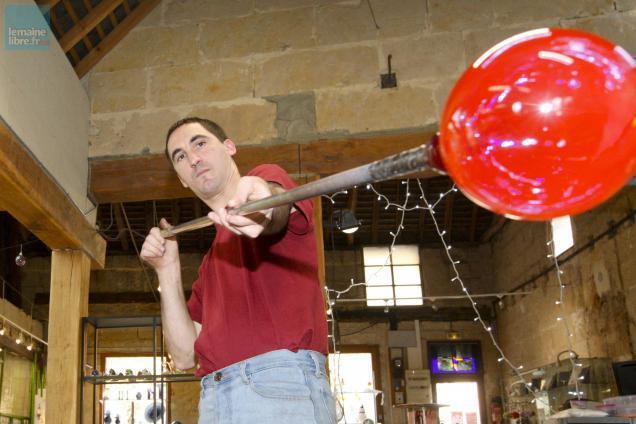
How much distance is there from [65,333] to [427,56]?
2631 mm

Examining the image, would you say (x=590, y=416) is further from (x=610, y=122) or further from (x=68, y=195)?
(x=610, y=122)

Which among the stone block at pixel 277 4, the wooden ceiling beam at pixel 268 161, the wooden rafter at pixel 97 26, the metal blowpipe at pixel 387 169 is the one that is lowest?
the metal blowpipe at pixel 387 169

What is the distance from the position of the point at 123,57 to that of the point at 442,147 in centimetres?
399

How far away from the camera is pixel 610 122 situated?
587 millimetres

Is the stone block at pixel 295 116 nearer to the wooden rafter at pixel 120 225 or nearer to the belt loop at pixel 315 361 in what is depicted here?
the belt loop at pixel 315 361

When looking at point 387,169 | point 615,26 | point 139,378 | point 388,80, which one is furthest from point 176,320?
point 615,26

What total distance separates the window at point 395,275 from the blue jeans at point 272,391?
34.7ft

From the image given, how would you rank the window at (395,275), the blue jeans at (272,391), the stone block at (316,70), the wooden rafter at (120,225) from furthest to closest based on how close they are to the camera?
1. the window at (395,275)
2. the wooden rafter at (120,225)
3. the stone block at (316,70)
4. the blue jeans at (272,391)

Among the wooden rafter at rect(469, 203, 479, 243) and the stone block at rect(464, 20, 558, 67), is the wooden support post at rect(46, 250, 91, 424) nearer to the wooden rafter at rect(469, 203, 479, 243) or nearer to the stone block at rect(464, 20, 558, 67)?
the stone block at rect(464, 20, 558, 67)

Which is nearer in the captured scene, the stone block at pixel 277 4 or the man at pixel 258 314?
the man at pixel 258 314

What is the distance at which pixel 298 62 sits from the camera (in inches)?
162

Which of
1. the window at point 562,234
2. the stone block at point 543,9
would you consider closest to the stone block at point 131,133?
the stone block at point 543,9

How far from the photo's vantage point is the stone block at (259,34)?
13.7ft

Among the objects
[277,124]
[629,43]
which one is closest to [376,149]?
[277,124]
